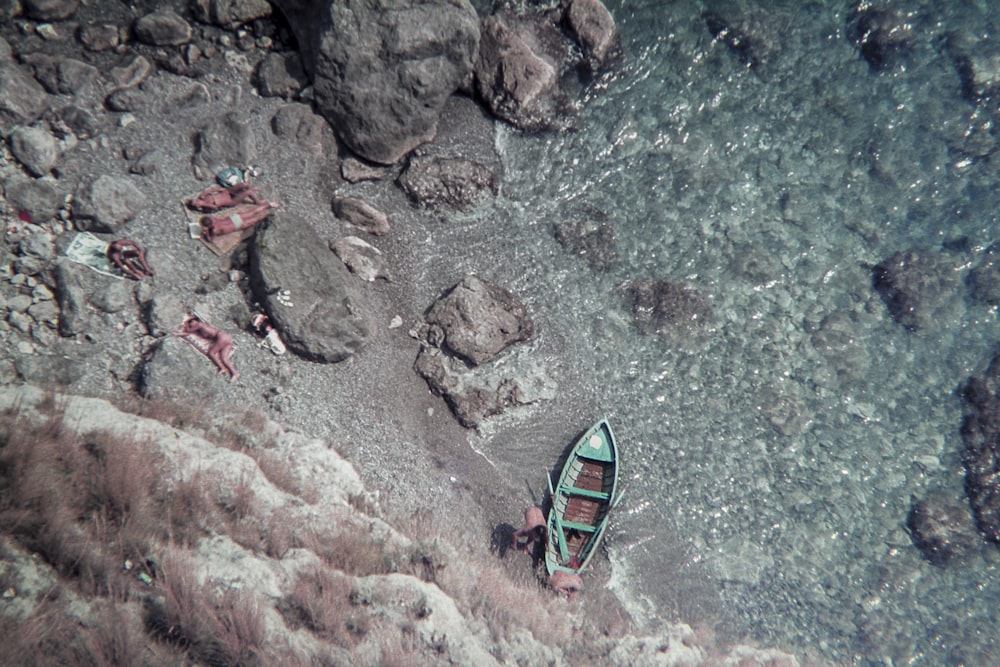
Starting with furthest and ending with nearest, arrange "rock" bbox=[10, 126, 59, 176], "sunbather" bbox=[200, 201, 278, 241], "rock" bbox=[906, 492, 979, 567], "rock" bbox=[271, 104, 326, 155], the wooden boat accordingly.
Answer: "rock" bbox=[906, 492, 979, 567] → "rock" bbox=[271, 104, 326, 155] → the wooden boat → "sunbather" bbox=[200, 201, 278, 241] → "rock" bbox=[10, 126, 59, 176]

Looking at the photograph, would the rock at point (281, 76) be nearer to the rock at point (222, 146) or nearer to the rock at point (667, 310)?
the rock at point (222, 146)

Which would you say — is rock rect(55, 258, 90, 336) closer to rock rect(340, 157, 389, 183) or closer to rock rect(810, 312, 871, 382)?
rock rect(340, 157, 389, 183)

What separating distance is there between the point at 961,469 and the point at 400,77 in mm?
10530

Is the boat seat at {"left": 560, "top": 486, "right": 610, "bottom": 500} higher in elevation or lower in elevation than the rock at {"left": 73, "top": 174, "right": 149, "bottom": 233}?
lower

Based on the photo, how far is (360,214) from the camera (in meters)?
7.54

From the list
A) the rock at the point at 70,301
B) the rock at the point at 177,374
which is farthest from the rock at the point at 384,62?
the rock at the point at 70,301

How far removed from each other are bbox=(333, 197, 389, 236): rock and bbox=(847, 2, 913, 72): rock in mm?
8731

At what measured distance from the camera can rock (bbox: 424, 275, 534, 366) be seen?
734cm

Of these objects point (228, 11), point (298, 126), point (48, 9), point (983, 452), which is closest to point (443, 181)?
point (298, 126)

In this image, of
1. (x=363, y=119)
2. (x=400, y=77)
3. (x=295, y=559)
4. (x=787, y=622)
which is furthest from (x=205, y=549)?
(x=787, y=622)

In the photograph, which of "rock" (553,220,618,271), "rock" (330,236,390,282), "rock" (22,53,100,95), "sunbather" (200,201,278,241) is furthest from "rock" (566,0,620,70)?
"rock" (22,53,100,95)

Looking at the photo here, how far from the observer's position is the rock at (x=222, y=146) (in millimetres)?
7160

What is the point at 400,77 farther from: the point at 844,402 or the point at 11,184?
the point at 844,402

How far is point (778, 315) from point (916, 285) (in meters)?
2.52
